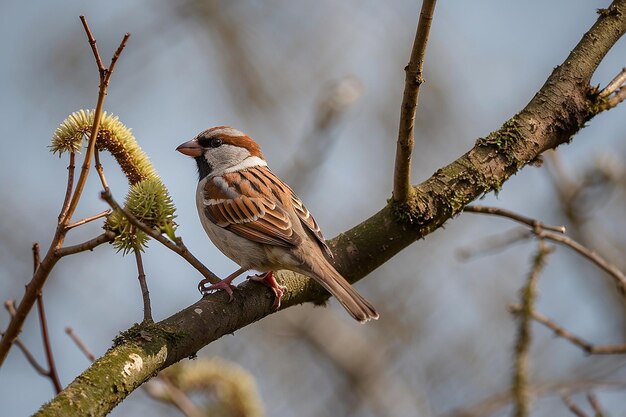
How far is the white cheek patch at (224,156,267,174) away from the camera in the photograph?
17.2 feet

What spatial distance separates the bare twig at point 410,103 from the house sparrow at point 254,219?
59 centimetres

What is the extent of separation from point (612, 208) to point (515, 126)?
194 inches

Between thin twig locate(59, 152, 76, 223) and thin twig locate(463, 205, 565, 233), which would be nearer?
thin twig locate(59, 152, 76, 223)

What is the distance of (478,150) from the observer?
3768mm

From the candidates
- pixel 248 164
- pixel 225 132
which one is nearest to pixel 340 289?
pixel 248 164

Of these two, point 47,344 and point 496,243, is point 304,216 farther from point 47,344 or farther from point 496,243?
point 47,344

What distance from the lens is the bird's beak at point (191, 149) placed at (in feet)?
17.6

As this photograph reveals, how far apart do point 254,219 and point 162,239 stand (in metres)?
2.04

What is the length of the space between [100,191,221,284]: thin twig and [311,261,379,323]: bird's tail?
82cm

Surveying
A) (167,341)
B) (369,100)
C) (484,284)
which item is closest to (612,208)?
(484,284)

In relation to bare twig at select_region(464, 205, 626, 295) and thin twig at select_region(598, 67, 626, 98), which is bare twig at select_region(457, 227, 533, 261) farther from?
thin twig at select_region(598, 67, 626, 98)

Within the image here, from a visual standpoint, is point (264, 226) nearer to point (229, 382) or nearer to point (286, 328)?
point (229, 382)

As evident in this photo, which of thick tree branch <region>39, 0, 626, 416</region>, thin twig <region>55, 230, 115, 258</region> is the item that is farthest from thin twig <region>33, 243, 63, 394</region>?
thick tree branch <region>39, 0, 626, 416</region>

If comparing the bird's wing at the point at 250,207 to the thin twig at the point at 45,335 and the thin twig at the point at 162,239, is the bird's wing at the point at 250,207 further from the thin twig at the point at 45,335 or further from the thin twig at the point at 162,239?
the thin twig at the point at 45,335
